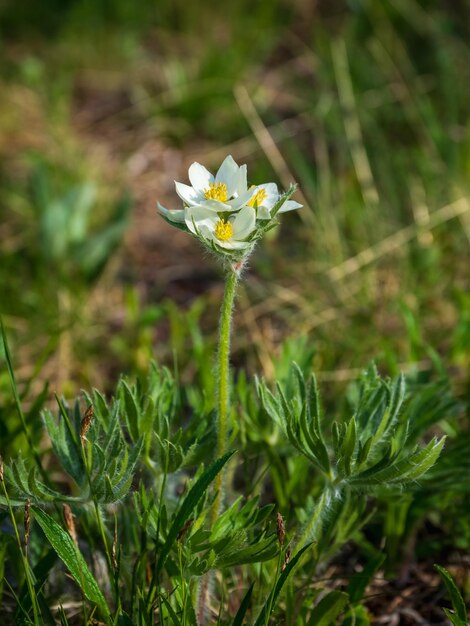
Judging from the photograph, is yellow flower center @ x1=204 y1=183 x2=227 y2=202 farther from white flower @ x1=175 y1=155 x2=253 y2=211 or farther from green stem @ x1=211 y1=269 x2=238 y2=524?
green stem @ x1=211 y1=269 x2=238 y2=524

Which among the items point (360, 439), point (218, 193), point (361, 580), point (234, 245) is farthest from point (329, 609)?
point (218, 193)

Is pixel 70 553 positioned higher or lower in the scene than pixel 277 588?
higher

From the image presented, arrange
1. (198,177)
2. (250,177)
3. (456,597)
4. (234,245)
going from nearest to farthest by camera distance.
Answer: (234,245)
(456,597)
(198,177)
(250,177)

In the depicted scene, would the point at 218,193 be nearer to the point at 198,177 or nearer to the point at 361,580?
the point at 198,177

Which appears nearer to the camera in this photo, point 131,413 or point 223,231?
point 223,231

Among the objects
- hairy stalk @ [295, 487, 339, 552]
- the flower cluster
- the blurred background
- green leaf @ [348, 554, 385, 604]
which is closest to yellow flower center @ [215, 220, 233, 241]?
the flower cluster

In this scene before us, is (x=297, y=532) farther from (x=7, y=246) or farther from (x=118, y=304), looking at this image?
(x=7, y=246)

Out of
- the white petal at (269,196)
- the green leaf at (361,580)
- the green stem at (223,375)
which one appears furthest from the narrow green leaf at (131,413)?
the green leaf at (361,580)

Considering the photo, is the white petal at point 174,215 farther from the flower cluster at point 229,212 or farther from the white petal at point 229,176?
the white petal at point 229,176
